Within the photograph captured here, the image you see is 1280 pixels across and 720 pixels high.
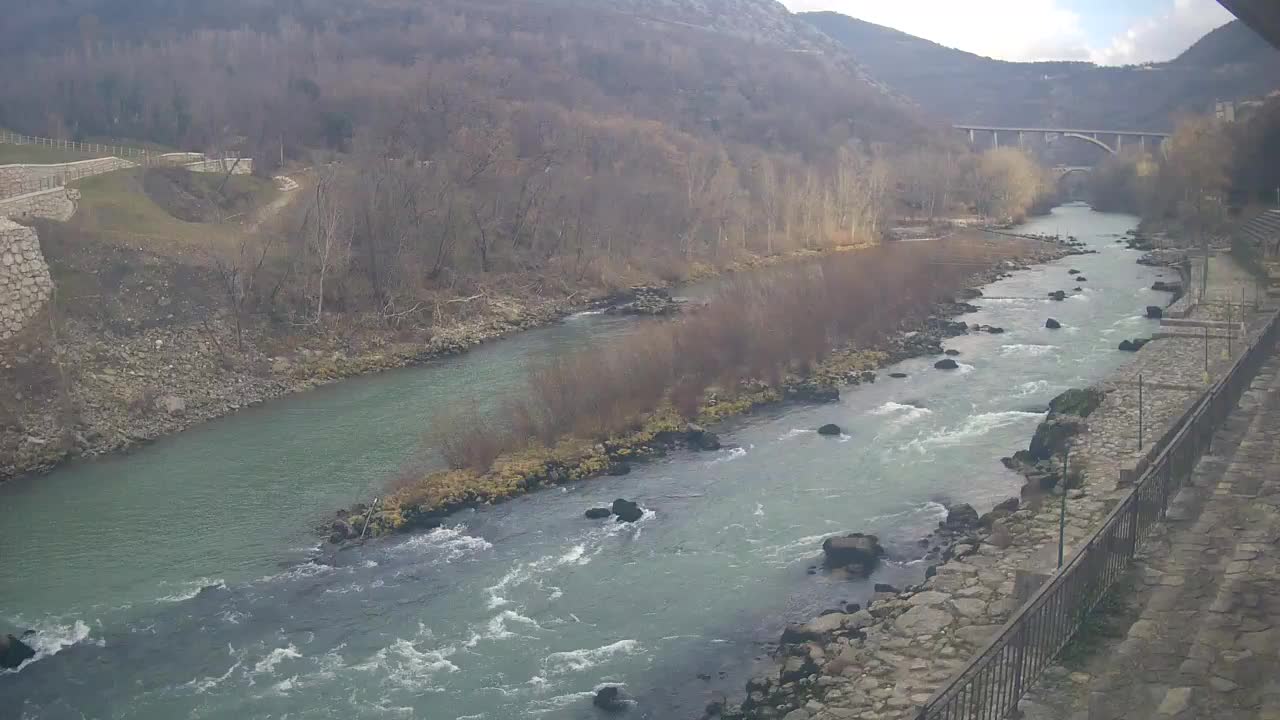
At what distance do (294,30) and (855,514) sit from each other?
70.5 m

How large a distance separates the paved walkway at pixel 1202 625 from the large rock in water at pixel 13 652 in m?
10.3

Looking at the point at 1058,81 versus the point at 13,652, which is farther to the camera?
the point at 1058,81

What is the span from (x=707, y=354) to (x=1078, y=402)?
7.21 m

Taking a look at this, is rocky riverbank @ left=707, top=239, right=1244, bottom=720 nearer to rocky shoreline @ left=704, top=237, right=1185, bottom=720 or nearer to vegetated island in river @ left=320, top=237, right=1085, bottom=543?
rocky shoreline @ left=704, top=237, right=1185, bottom=720

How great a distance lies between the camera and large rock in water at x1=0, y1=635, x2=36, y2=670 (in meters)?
11.4

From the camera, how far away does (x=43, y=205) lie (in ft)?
89.9

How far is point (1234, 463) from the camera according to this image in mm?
9820

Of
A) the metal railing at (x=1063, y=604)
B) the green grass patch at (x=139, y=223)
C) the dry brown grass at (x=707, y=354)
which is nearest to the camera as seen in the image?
the metal railing at (x=1063, y=604)

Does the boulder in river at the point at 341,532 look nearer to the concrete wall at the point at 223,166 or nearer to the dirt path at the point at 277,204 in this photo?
the dirt path at the point at 277,204

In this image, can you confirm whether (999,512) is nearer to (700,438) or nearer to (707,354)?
(700,438)

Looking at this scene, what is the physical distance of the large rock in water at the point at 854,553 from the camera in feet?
42.1

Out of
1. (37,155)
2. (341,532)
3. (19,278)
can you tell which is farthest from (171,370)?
(37,155)

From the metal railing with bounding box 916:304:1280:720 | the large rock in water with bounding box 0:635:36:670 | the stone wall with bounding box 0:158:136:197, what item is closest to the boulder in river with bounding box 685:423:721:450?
the metal railing with bounding box 916:304:1280:720

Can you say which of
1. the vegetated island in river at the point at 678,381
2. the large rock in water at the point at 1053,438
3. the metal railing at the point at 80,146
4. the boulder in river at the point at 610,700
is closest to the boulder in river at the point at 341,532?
the vegetated island in river at the point at 678,381
